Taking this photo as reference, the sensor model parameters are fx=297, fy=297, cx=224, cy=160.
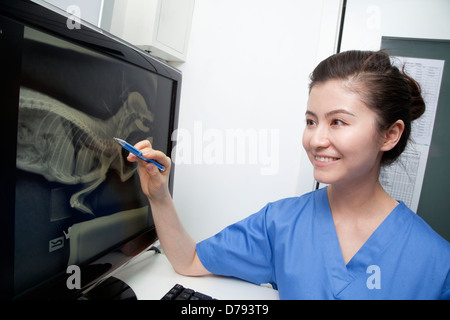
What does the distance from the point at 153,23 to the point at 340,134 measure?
0.60 metres

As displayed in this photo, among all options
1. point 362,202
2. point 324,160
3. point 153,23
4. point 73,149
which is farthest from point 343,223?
point 153,23

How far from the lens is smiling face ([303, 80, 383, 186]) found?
2.03 ft

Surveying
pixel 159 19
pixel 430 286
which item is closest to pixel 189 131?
pixel 159 19

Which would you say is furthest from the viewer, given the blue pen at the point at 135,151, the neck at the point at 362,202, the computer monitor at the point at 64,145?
the neck at the point at 362,202

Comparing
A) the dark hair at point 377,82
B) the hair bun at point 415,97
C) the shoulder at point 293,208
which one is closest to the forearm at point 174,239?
the shoulder at point 293,208

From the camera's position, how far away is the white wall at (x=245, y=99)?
0.94 m

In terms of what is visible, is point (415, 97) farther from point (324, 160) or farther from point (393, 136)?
point (324, 160)

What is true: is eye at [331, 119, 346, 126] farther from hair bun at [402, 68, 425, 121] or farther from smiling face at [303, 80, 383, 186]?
hair bun at [402, 68, 425, 121]

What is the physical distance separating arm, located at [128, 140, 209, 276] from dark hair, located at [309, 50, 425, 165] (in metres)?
0.42

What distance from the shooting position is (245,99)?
986mm

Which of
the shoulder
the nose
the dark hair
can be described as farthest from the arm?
the dark hair

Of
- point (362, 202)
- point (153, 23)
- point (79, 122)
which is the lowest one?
point (362, 202)

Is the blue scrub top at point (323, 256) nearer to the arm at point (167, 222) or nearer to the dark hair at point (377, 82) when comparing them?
the arm at point (167, 222)

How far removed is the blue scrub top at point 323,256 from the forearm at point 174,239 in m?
0.03
